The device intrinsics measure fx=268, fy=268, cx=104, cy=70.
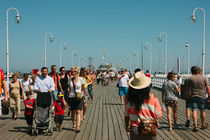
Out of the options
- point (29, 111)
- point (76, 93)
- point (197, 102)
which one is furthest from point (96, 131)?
point (197, 102)

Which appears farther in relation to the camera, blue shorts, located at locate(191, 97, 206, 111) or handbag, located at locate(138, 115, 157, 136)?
blue shorts, located at locate(191, 97, 206, 111)

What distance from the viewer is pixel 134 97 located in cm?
353

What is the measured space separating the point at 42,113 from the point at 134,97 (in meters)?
4.33

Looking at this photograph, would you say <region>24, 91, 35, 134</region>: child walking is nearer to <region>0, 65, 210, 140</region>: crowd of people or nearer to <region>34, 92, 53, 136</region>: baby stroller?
<region>0, 65, 210, 140</region>: crowd of people

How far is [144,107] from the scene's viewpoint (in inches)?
138

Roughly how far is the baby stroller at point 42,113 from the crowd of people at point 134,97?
175 mm

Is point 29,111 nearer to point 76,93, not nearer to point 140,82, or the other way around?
point 76,93

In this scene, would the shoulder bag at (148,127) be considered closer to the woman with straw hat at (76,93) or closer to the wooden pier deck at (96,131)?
the wooden pier deck at (96,131)

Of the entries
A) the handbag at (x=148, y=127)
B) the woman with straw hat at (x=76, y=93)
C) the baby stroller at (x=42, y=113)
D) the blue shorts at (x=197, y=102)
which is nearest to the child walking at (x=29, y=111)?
the baby stroller at (x=42, y=113)

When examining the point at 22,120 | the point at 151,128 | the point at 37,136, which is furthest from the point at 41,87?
the point at 151,128

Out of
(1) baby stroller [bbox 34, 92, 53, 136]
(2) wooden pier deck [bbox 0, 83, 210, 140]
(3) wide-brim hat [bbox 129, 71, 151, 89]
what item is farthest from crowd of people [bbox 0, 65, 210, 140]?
(2) wooden pier deck [bbox 0, 83, 210, 140]

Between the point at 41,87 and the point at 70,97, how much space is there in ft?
3.19

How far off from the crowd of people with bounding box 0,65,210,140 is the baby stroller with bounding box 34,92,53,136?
175mm

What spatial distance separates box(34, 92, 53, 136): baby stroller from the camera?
283 inches
